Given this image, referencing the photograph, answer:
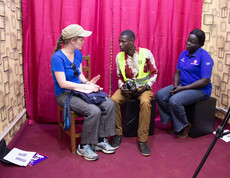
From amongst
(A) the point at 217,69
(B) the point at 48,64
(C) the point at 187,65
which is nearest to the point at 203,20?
(A) the point at 217,69

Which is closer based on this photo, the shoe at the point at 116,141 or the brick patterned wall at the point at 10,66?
the brick patterned wall at the point at 10,66

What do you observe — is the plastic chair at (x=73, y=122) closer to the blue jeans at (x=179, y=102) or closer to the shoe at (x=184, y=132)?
the blue jeans at (x=179, y=102)

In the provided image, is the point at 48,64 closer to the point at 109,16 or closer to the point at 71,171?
the point at 109,16

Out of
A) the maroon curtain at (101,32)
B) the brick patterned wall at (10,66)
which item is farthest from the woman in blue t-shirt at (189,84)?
the brick patterned wall at (10,66)

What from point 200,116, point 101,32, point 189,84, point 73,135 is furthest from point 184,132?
point 101,32

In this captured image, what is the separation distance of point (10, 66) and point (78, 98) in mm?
778

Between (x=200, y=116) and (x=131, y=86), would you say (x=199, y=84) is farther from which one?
(x=131, y=86)

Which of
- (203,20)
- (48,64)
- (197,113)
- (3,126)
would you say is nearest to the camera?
(3,126)

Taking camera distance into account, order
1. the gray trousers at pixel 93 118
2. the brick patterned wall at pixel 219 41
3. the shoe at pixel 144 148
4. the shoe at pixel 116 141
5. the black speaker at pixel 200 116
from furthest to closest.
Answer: the brick patterned wall at pixel 219 41, the black speaker at pixel 200 116, the shoe at pixel 116 141, the shoe at pixel 144 148, the gray trousers at pixel 93 118

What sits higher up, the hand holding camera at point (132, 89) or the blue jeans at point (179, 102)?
the hand holding camera at point (132, 89)

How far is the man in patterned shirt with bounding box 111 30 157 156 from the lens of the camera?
7.99 feet

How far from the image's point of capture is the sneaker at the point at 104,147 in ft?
7.60

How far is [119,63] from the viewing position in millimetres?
2639

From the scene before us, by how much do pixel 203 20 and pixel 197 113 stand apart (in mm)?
1255
